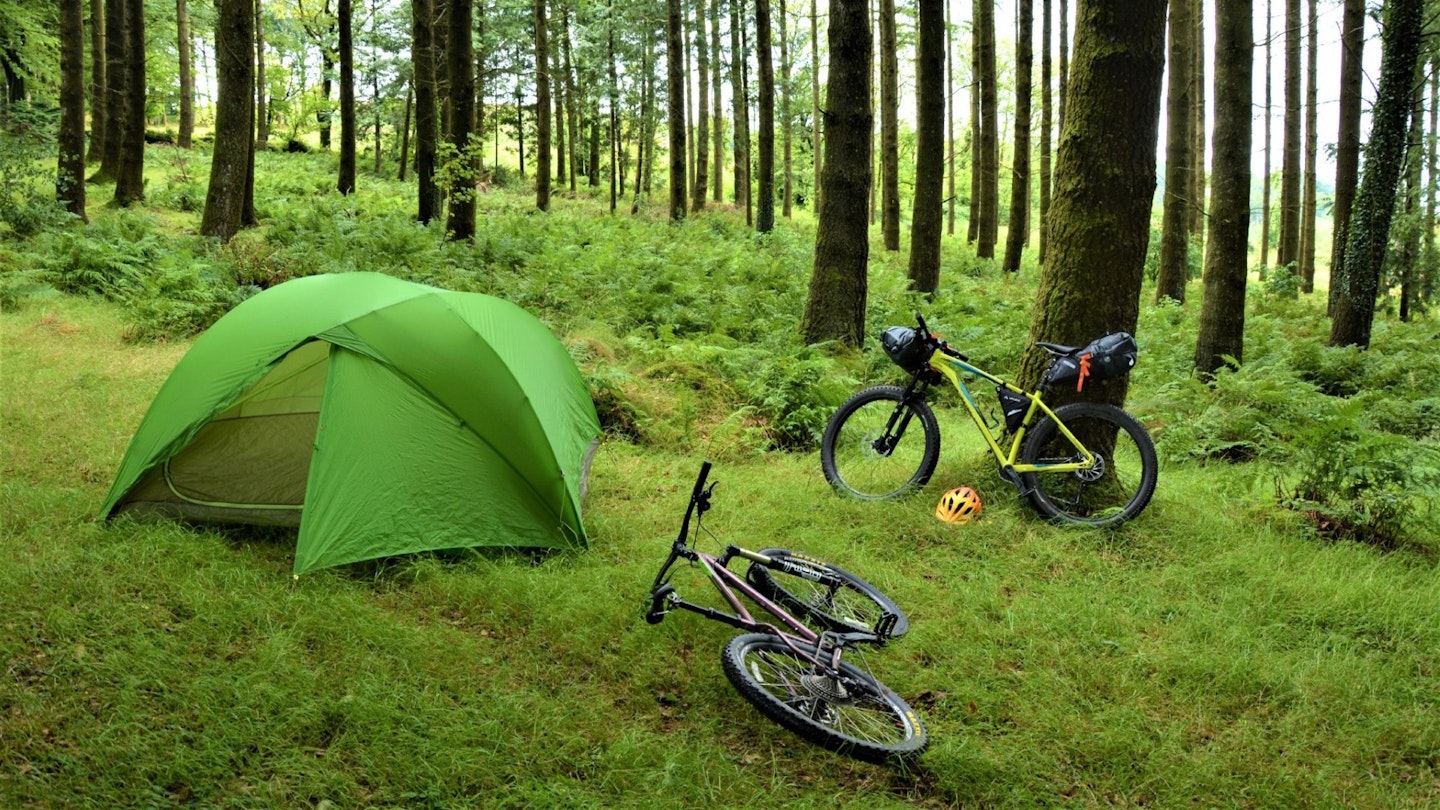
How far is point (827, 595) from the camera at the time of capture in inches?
176

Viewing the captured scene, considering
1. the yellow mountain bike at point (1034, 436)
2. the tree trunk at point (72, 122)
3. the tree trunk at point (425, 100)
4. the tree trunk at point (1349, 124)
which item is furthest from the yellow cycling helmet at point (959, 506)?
the tree trunk at point (72, 122)

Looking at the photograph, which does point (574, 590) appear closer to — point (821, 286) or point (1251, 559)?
point (1251, 559)

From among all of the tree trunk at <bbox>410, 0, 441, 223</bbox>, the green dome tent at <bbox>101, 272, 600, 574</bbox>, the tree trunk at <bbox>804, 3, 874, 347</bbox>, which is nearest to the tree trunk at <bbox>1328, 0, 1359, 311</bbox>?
the tree trunk at <bbox>804, 3, 874, 347</bbox>

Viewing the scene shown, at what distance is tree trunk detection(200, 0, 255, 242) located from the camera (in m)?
11.7

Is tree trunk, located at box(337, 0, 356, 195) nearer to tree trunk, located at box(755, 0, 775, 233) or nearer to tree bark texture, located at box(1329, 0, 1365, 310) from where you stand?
tree trunk, located at box(755, 0, 775, 233)

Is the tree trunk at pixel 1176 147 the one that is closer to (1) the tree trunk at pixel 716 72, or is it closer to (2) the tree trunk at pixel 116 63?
(1) the tree trunk at pixel 716 72

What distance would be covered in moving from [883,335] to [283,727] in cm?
433

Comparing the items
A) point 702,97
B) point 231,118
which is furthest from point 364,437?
point 702,97

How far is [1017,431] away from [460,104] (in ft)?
35.2

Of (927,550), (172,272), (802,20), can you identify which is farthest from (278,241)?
(802,20)

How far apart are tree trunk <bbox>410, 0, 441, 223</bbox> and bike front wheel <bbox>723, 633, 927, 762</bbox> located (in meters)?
13.3

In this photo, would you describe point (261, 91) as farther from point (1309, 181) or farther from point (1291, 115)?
point (1309, 181)

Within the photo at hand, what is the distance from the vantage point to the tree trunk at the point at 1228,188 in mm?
9461

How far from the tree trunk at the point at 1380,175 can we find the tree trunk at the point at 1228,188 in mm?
2049
